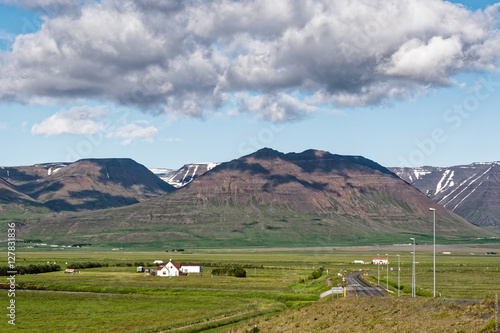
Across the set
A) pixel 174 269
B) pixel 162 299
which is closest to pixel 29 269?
pixel 174 269

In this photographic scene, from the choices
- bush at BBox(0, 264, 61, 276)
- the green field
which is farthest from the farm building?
bush at BBox(0, 264, 61, 276)

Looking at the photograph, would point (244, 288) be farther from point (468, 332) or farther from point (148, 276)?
point (468, 332)

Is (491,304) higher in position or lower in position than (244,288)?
higher

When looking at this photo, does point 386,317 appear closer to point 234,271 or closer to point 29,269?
point 234,271

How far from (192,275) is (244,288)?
3990 cm

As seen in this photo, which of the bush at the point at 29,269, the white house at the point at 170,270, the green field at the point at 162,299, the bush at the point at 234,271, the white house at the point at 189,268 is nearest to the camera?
the green field at the point at 162,299

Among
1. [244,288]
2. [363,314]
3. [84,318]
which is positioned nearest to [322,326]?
[363,314]

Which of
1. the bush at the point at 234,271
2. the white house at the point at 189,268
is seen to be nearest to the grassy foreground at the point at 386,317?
the bush at the point at 234,271

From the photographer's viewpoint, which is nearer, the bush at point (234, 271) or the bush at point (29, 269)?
the bush at point (234, 271)

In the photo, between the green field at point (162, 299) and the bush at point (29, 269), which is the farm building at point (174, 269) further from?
the bush at point (29, 269)

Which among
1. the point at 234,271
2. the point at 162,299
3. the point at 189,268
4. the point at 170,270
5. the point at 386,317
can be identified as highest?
the point at 386,317

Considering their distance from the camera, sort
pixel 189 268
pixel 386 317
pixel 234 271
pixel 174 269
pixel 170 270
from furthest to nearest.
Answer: pixel 189 268 → pixel 174 269 → pixel 170 270 → pixel 234 271 → pixel 386 317

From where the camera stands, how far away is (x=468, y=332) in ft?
150

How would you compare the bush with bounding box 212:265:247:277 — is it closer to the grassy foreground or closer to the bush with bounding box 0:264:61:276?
the bush with bounding box 0:264:61:276
